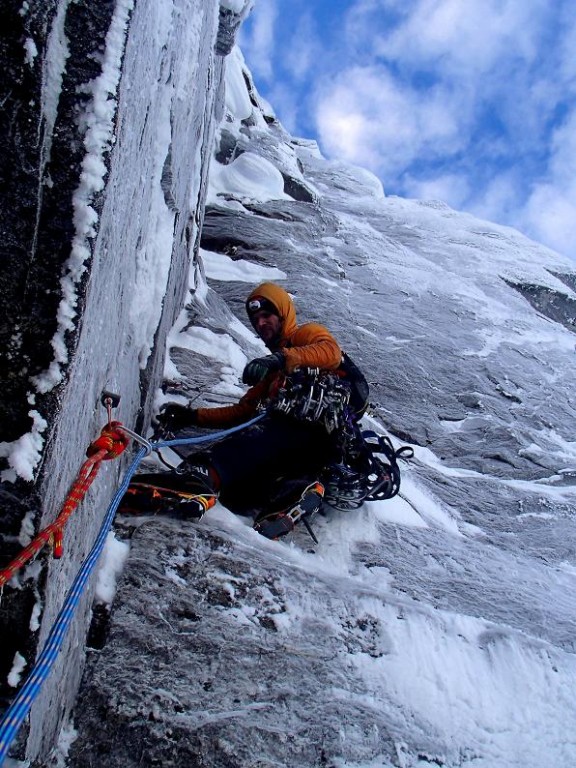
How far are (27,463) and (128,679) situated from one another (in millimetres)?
1037

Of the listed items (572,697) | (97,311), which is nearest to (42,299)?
(97,311)

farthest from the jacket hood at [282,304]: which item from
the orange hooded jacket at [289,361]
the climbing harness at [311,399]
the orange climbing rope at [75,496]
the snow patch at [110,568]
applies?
the orange climbing rope at [75,496]

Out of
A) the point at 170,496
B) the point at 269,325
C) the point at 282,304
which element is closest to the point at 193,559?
the point at 170,496

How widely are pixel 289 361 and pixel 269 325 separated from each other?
72 centimetres

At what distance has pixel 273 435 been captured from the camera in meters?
3.55

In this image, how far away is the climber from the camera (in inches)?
115

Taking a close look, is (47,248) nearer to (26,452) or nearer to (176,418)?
(26,452)

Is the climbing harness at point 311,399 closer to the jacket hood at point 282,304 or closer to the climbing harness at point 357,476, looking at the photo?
the climbing harness at point 357,476

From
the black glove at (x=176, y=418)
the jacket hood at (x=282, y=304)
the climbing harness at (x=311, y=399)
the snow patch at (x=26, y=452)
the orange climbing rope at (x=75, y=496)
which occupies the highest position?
the snow patch at (x=26, y=452)

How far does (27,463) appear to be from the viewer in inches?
46.6

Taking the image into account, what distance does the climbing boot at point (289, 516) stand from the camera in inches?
118

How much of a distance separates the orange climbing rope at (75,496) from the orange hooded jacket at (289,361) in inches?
91.0

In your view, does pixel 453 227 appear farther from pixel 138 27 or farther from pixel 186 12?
pixel 138 27

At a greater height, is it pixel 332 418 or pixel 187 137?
pixel 187 137
